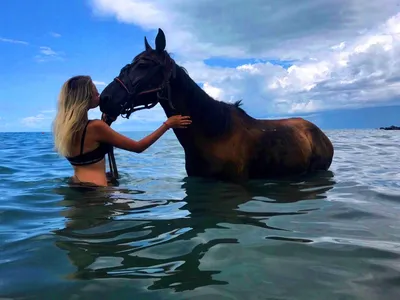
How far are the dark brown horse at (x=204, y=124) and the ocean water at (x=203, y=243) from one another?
1.75 ft

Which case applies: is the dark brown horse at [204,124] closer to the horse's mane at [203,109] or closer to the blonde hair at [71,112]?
the horse's mane at [203,109]

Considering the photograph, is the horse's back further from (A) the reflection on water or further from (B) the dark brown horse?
(A) the reflection on water

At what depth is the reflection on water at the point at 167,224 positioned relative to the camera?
277cm

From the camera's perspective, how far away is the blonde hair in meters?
5.39

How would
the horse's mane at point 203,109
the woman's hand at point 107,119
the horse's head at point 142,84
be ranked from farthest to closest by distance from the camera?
the horse's mane at point 203,109
the woman's hand at point 107,119
the horse's head at point 142,84

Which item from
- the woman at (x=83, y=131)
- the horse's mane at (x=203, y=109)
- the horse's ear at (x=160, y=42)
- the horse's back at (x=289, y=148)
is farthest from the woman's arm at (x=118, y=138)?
the horse's back at (x=289, y=148)

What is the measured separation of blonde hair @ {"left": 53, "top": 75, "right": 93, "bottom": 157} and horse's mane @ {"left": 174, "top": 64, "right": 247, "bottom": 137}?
56.3 inches

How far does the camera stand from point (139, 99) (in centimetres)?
593

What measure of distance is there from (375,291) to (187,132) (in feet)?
13.7

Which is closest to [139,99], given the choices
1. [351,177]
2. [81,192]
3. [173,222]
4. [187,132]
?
[187,132]

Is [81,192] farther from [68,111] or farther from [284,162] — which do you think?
[284,162]

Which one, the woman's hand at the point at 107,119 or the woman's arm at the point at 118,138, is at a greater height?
the woman's hand at the point at 107,119

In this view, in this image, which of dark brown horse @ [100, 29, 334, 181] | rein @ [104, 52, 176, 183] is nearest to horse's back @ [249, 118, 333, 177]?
dark brown horse @ [100, 29, 334, 181]

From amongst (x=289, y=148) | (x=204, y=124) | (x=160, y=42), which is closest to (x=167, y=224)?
(x=204, y=124)
